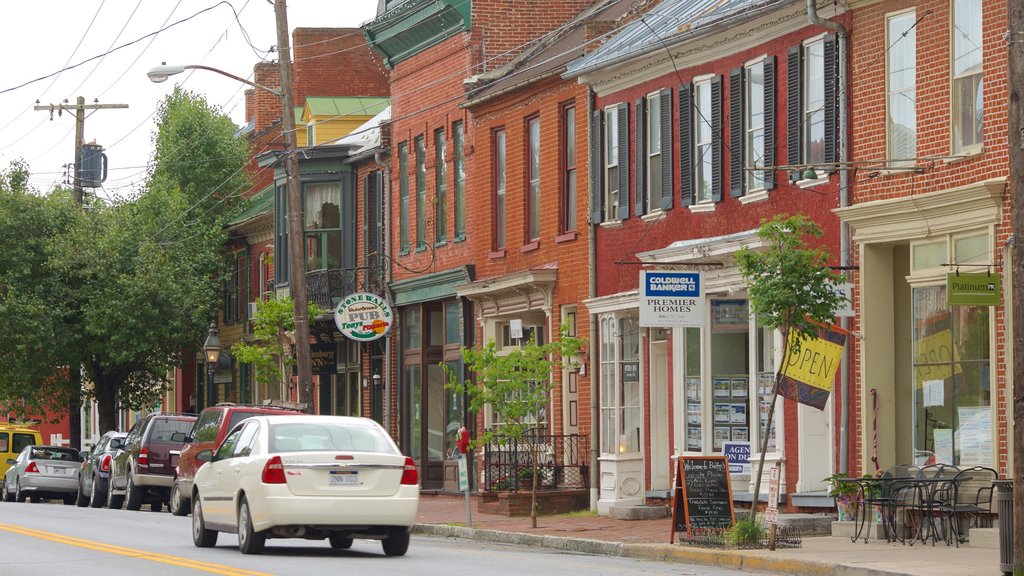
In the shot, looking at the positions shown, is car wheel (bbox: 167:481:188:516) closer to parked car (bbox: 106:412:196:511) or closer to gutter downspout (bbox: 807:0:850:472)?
parked car (bbox: 106:412:196:511)

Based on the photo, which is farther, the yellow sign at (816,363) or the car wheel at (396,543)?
the yellow sign at (816,363)

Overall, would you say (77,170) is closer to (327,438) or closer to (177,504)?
(177,504)

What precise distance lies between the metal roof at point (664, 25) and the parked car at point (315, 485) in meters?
8.35

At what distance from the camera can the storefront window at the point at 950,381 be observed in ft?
64.2

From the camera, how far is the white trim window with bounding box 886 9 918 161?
2069 centimetres

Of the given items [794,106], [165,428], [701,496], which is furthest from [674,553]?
[165,428]

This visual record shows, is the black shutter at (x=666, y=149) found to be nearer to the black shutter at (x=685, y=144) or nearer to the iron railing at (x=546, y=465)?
the black shutter at (x=685, y=144)

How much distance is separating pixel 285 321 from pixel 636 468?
479 inches

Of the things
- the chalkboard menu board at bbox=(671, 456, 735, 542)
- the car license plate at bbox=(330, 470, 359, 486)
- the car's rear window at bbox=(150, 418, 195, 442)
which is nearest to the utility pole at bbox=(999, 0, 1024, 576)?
the chalkboard menu board at bbox=(671, 456, 735, 542)

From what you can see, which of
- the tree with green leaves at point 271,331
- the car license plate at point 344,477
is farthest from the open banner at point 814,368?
the tree with green leaves at point 271,331

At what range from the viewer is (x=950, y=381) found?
793 inches

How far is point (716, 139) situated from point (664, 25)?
122 inches

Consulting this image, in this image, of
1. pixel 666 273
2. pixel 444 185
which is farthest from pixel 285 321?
pixel 666 273

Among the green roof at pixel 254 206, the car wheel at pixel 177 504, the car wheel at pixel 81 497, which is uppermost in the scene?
the green roof at pixel 254 206
